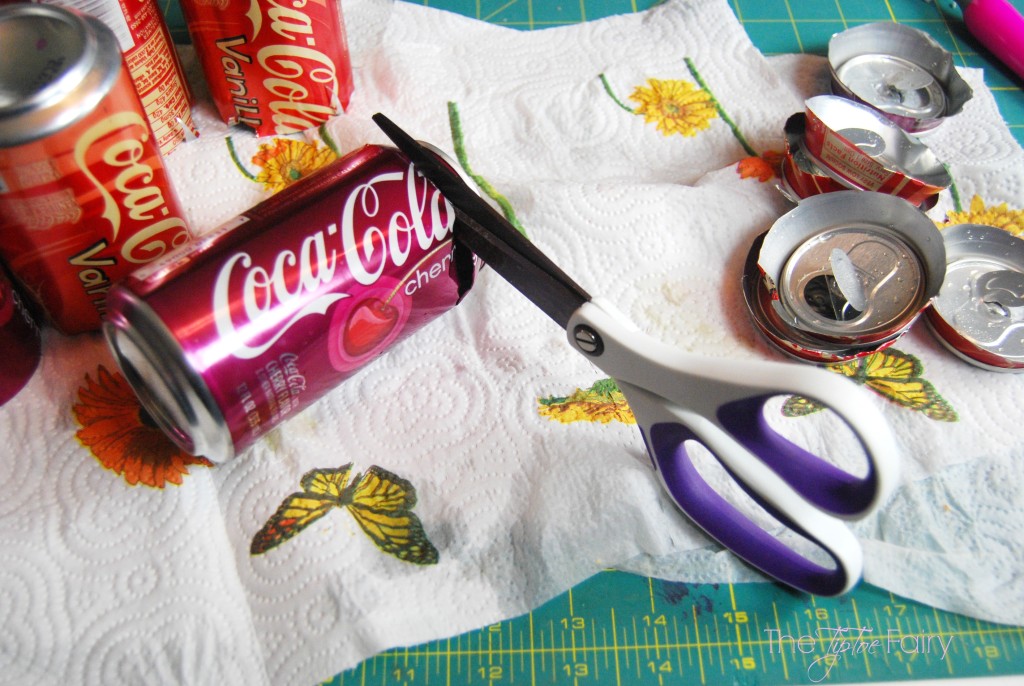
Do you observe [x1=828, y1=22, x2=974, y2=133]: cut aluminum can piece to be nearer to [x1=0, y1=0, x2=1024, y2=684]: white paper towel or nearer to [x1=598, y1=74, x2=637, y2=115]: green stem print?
[x1=0, y1=0, x2=1024, y2=684]: white paper towel

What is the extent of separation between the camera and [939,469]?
603 millimetres

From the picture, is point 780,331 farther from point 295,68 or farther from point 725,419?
point 295,68

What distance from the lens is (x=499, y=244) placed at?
56cm

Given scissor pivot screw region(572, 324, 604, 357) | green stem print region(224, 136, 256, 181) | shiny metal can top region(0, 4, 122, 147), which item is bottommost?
green stem print region(224, 136, 256, 181)

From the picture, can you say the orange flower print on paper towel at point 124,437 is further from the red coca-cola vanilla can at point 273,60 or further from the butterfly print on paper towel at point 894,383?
the butterfly print on paper towel at point 894,383

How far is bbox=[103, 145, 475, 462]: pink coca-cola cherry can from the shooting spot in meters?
0.49

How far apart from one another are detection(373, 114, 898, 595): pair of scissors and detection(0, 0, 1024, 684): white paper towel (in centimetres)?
4

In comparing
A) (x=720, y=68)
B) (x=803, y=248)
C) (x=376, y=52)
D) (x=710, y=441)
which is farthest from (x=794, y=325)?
(x=376, y=52)

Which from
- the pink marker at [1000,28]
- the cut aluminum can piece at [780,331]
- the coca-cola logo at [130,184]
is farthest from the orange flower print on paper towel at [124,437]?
the pink marker at [1000,28]

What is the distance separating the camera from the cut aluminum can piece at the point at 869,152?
0.68 m

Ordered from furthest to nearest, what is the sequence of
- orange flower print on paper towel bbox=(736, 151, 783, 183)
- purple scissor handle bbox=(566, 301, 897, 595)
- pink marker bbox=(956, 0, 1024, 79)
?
1. pink marker bbox=(956, 0, 1024, 79)
2. orange flower print on paper towel bbox=(736, 151, 783, 183)
3. purple scissor handle bbox=(566, 301, 897, 595)

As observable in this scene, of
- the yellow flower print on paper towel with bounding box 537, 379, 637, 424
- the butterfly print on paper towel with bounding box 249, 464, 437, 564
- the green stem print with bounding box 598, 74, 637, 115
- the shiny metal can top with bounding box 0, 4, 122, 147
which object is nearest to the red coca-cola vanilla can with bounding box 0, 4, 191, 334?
the shiny metal can top with bounding box 0, 4, 122, 147

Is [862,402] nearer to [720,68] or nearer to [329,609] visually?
[329,609]

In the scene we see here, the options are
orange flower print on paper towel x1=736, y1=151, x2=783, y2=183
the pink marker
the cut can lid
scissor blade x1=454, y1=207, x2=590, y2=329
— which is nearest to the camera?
scissor blade x1=454, y1=207, x2=590, y2=329
